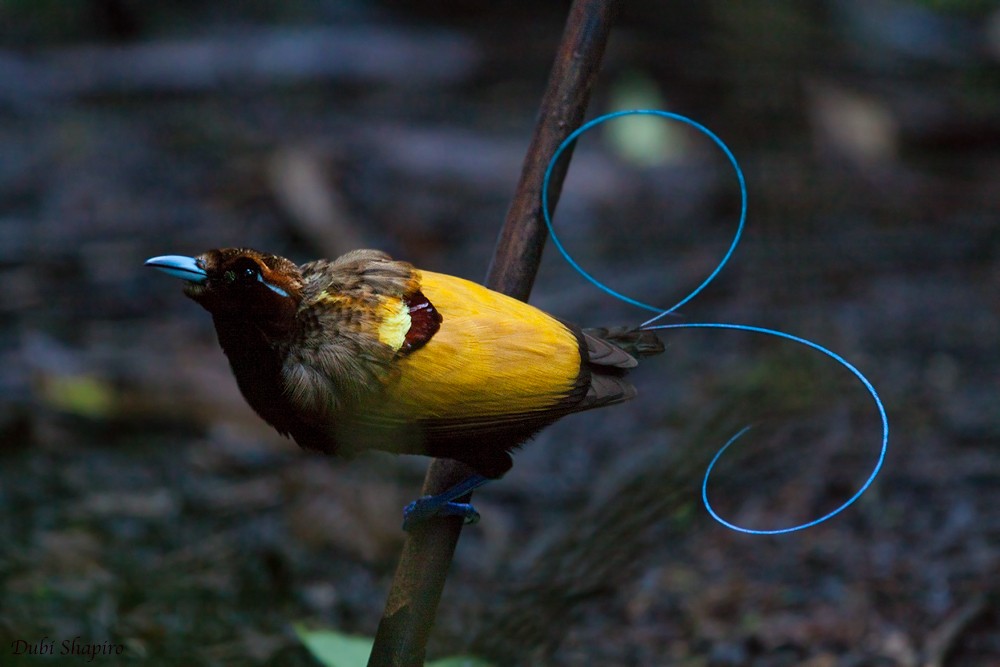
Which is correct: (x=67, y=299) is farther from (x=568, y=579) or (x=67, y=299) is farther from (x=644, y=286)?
(x=568, y=579)

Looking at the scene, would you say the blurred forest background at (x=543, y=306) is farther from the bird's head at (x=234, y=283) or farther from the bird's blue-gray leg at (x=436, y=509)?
the bird's head at (x=234, y=283)

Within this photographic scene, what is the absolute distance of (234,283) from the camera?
2260 mm

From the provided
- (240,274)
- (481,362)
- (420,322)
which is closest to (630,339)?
(481,362)

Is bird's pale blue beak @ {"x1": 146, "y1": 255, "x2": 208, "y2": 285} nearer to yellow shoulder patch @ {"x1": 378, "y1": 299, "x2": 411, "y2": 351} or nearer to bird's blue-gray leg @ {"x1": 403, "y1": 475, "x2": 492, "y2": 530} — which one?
Answer: yellow shoulder patch @ {"x1": 378, "y1": 299, "x2": 411, "y2": 351}

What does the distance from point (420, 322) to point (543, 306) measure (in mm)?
3751

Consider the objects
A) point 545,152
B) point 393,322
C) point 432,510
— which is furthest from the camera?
point 545,152

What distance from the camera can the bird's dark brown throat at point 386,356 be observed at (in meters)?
2.28

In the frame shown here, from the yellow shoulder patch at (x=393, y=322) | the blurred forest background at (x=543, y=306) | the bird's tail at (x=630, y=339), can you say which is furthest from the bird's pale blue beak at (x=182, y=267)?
the blurred forest background at (x=543, y=306)

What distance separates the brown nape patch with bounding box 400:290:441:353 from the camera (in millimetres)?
2305

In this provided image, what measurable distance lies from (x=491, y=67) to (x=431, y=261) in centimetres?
392

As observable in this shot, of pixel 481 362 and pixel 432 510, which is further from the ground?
pixel 481 362
